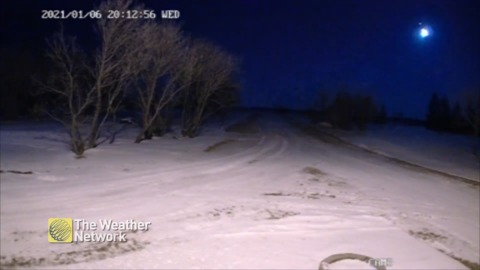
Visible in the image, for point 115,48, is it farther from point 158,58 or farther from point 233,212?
point 233,212

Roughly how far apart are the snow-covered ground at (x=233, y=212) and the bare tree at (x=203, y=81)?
10.9m

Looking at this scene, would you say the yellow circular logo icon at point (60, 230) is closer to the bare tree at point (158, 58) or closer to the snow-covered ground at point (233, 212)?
the snow-covered ground at point (233, 212)

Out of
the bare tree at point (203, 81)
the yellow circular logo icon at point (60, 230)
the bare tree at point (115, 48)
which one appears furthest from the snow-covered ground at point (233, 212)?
the bare tree at point (203, 81)

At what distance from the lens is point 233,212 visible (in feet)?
27.9

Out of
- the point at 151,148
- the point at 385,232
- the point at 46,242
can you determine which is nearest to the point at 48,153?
the point at 151,148

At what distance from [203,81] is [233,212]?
20499 millimetres

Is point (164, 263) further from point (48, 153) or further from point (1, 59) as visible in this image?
point (1, 59)

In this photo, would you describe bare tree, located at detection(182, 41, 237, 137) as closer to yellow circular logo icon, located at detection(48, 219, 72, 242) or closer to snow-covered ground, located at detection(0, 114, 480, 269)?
snow-covered ground, located at detection(0, 114, 480, 269)

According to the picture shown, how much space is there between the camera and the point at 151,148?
1939cm

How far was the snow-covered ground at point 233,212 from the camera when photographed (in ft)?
19.9

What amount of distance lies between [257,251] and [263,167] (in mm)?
8784

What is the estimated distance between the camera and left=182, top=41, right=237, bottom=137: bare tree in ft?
80.9

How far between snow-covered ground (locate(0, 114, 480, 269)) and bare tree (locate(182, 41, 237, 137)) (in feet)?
35.7

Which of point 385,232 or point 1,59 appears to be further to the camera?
point 1,59
